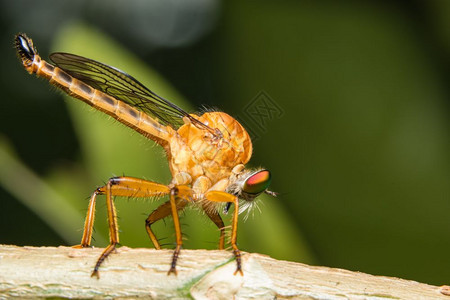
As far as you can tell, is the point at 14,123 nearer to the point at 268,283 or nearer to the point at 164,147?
the point at 164,147

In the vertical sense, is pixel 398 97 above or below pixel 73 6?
below

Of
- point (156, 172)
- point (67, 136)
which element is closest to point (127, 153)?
point (156, 172)

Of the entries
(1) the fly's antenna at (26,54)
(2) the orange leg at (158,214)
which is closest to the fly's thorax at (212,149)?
(2) the orange leg at (158,214)

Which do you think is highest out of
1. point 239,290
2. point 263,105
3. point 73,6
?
point 73,6

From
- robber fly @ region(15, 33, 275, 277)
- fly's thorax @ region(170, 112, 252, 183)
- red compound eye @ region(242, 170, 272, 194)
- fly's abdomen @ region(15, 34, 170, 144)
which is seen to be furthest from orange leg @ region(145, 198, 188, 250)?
fly's abdomen @ region(15, 34, 170, 144)

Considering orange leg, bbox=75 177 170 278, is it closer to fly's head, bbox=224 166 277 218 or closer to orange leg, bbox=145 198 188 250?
orange leg, bbox=145 198 188 250

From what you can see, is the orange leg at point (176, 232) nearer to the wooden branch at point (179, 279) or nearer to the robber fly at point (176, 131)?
the wooden branch at point (179, 279)
